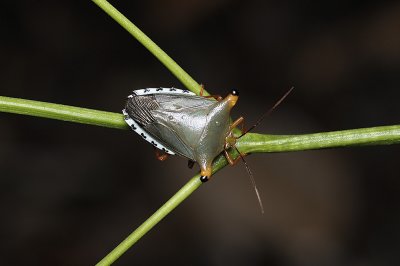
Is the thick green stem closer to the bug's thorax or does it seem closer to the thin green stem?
the bug's thorax

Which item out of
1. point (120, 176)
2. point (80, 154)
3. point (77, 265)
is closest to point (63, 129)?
point (80, 154)

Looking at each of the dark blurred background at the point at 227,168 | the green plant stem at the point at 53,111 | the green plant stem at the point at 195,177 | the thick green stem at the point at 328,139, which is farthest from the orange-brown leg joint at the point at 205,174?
the dark blurred background at the point at 227,168

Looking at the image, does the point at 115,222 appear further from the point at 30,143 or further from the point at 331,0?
the point at 331,0

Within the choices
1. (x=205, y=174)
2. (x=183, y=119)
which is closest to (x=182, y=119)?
(x=183, y=119)

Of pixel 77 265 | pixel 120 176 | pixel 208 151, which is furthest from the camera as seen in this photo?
pixel 120 176

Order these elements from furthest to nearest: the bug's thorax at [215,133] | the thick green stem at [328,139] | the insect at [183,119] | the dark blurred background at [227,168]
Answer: the dark blurred background at [227,168], the insect at [183,119], the bug's thorax at [215,133], the thick green stem at [328,139]

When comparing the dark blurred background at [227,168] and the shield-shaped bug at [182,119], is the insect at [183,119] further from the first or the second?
the dark blurred background at [227,168]
